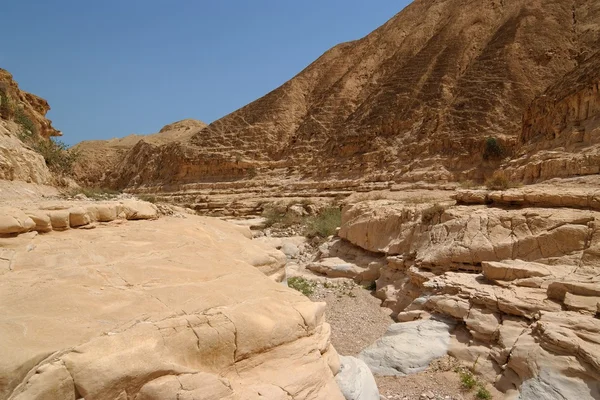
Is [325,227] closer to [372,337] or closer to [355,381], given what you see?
[372,337]

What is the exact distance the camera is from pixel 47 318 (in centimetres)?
245

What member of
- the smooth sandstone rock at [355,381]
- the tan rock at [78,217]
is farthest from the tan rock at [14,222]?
the smooth sandstone rock at [355,381]

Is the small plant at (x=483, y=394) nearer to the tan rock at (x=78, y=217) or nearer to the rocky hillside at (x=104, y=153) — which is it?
the tan rock at (x=78, y=217)

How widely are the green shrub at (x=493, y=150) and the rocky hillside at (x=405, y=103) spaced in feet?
1.30

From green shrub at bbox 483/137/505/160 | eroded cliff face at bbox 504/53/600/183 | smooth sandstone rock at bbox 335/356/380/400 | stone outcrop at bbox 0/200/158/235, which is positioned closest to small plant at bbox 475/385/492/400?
smooth sandstone rock at bbox 335/356/380/400

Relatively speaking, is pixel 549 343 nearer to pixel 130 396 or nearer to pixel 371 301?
pixel 371 301

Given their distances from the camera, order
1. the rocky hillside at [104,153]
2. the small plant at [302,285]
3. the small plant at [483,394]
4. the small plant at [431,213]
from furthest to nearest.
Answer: the rocky hillside at [104,153] → the small plant at [431,213] → the small plant at [302,285] → the small plant at [483,394]

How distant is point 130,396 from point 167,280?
1.28 metres

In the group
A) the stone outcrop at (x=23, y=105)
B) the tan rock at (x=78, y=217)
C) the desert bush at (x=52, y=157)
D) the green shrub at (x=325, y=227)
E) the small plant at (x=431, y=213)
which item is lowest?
the green shrub at (x=325, y=227)

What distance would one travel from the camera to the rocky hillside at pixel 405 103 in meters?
21.2

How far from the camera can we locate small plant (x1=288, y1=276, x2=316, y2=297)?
844 centimetres

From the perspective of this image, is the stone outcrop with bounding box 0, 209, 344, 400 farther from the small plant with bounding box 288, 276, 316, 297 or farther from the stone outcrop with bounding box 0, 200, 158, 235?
the small plant with bounding box 288, 276, 316, 297

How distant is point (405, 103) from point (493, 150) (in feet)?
26.1

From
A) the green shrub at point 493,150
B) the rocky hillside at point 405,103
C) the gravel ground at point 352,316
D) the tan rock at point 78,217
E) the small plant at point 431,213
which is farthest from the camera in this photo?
the rocky hillside at point 405,103
